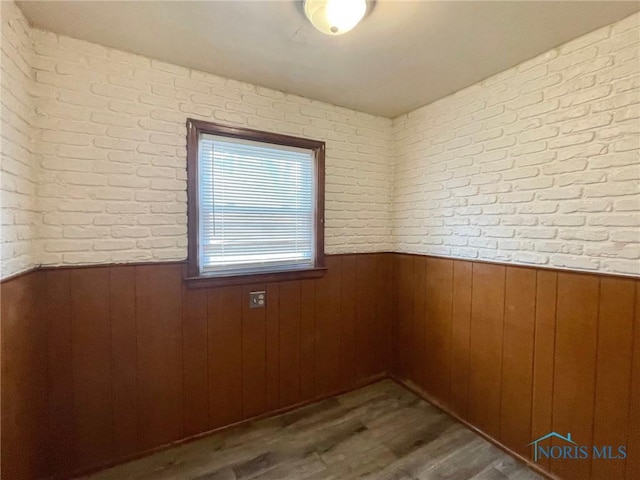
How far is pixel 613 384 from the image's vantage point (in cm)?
155

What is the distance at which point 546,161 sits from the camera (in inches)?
70.6

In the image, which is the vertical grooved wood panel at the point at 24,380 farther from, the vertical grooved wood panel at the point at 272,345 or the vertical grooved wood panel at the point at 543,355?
the vertical grooved wood panel at the point at 543,355

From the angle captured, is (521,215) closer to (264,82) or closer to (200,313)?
(264,82)

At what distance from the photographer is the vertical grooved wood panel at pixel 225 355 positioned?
6.97 feet

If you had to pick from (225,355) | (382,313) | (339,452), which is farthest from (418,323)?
(225,355)

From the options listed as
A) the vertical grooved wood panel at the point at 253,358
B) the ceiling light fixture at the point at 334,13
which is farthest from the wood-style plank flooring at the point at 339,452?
the ceiling light fixture at the point at 334,13

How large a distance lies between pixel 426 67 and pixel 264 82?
115cm

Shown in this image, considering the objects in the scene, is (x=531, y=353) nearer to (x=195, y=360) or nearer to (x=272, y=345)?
(x=272, y=345)

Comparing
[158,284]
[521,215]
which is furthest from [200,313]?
[521,215]

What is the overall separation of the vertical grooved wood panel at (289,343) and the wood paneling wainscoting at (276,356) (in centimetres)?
1

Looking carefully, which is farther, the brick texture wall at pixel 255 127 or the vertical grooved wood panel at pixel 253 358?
the vertical grooved wood panel at pixel 253 358

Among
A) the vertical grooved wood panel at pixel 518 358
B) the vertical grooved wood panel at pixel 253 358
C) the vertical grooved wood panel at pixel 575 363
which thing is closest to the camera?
the vertical grooved wood panel at pixel 575 363

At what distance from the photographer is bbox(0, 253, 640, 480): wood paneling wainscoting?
154 cm

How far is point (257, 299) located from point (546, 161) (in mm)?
2132
